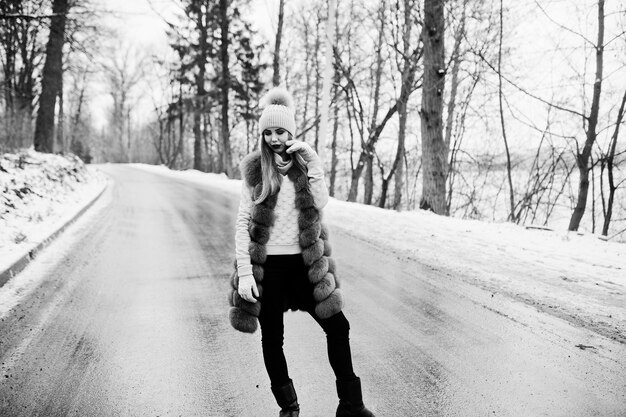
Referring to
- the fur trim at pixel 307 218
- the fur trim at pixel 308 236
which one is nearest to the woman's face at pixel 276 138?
the fur trim at pixel 307 218

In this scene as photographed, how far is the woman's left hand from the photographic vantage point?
2215 millimetres

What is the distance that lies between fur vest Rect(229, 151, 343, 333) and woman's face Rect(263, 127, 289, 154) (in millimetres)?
114

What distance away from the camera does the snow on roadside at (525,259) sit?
4449 mm

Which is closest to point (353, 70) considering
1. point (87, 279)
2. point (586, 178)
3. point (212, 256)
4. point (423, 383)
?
point (586, 178)

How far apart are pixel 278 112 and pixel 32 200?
8803mm

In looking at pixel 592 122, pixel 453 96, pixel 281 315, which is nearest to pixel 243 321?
pixel 281 315

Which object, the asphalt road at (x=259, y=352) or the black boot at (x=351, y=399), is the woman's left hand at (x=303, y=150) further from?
the asphalt road at (x=259, y=352)

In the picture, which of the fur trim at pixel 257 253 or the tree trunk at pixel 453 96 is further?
the tree trunk at pixel 453 96

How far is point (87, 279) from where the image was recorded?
202 inches

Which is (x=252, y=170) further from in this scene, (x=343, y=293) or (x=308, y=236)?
(x=343, y=293)

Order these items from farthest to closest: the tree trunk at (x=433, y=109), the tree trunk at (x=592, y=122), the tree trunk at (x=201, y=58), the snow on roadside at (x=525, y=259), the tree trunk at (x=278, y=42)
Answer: the tree trunk at (x=201, y=58)
the tree trunk at (x=278, y=42)
the tree trunk at (x=592, y=122)
the tree trunk at (x=433, y=109)
the snow on roadside at (x=525, y=259)

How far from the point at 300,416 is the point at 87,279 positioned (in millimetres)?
3790

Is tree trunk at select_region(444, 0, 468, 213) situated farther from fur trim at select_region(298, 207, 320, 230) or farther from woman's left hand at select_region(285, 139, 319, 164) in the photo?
fur trim at select_region(298, 207, 320, 230)

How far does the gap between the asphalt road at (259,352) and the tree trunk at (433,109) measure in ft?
20.9
